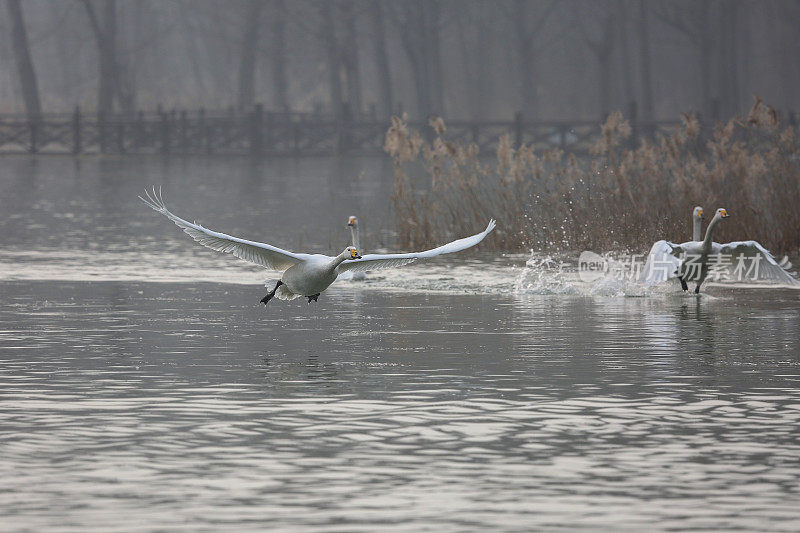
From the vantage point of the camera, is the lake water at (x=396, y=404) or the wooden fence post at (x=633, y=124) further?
the wooden fence post at (x=633, y=124)

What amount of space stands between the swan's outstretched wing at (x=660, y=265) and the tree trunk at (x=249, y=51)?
50.8 m

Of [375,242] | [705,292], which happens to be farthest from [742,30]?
[705,292]

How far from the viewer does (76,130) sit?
5631cm

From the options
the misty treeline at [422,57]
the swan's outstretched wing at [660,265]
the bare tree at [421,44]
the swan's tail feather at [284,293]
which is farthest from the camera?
the bare tree at [421,44]

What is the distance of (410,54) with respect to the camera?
65.1 meters

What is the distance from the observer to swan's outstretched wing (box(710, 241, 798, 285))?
49.2 feet

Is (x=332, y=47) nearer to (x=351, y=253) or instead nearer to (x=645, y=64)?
(x=645, y=64)

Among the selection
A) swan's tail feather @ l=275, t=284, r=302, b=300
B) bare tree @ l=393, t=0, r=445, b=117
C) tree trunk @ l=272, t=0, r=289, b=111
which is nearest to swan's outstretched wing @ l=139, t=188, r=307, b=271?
swan's tail feather @ l=275, t=284, r=302, b=300

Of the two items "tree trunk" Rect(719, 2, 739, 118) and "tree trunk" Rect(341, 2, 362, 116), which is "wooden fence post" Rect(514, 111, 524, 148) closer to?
"tree trunk" Rect(719, 2, 739, 118)

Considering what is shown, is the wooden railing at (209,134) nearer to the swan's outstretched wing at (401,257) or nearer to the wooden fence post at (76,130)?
the wooden fence post at (76,130)

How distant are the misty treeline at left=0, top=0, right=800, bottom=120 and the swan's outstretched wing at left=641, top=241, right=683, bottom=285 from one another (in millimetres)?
38360

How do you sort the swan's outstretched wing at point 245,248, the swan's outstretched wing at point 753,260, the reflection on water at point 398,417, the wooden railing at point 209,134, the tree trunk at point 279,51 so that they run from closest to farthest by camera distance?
the reflection on water at point 398,417 < the swan's outstretched wing at point 245,248 < the swan's outstretched wing at point 753,260 < the wooden railing at point 209,134 < the tree trunk at point 279,51

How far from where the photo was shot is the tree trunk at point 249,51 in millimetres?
64875

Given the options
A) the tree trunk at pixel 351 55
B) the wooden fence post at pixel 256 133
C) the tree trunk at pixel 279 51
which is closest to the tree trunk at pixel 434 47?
the tree trunk at pixel 351 55
